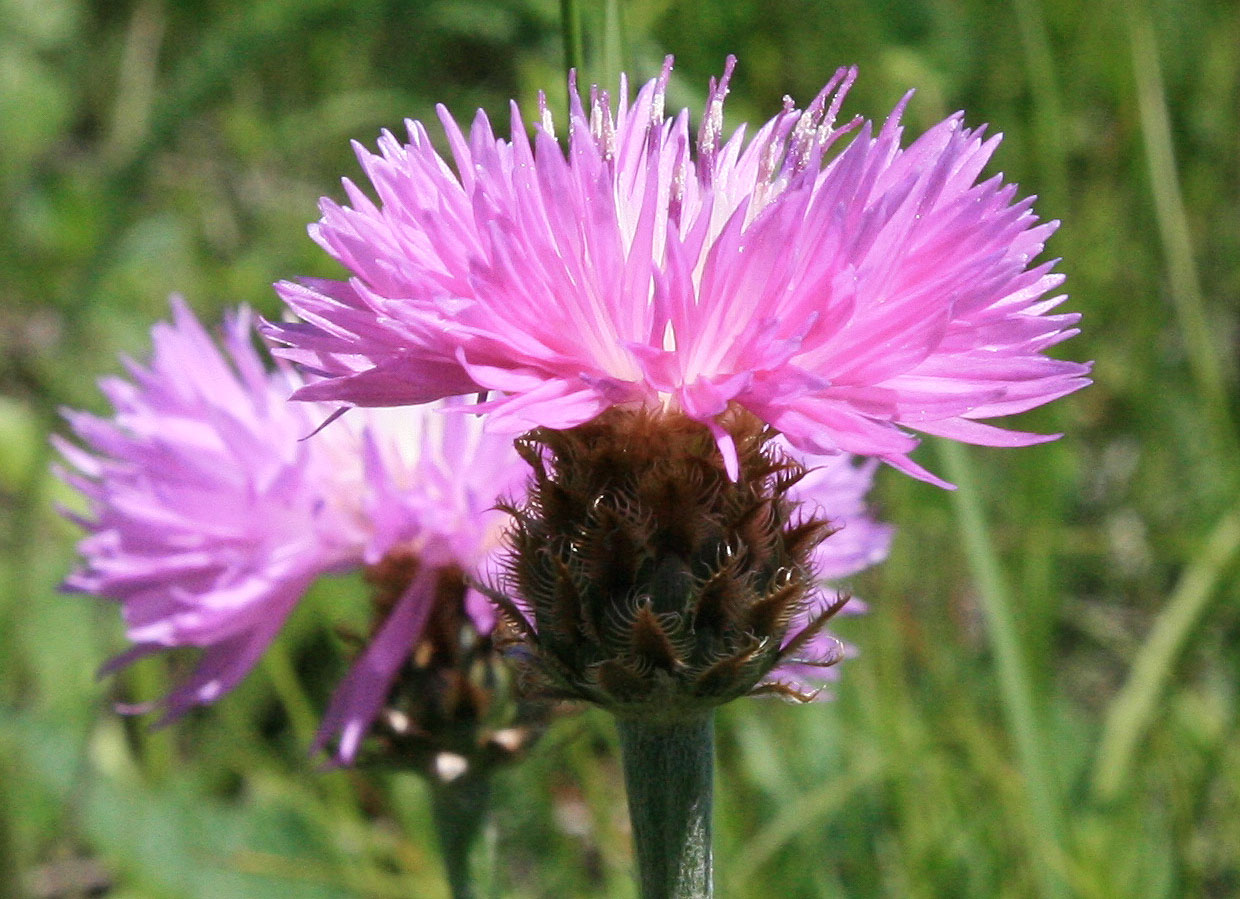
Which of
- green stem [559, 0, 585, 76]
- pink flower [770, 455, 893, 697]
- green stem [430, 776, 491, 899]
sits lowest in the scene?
green stem [430, 776, 491, 899]

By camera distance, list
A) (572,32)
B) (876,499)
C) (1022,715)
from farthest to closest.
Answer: (876,499), (1022,715), (572,32)

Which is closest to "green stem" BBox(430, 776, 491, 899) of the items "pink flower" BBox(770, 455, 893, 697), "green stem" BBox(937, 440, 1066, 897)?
"pink flower" BBox(770, 455, 893, 697)

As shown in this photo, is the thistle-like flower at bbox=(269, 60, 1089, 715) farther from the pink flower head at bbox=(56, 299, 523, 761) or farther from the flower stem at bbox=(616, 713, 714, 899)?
the pink flower head at bbox=(56, 299, 523, 761)

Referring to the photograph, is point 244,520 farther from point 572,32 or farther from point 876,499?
point 876,499

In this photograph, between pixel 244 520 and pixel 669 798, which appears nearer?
pixel 669 798

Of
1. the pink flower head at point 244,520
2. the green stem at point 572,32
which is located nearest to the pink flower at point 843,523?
the pink flower head at point 244,520

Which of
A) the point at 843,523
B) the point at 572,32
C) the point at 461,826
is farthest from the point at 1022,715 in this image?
the point at 572,32
